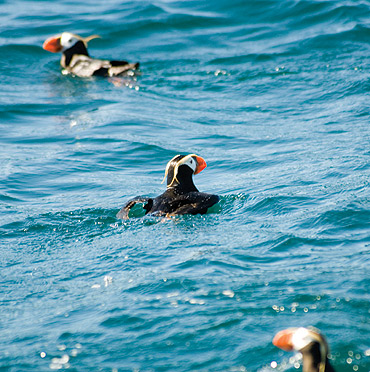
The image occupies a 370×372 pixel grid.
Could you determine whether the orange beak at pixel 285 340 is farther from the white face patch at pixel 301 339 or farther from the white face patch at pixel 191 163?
the white face patch at pixel 191 163

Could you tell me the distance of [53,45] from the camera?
1461 cm

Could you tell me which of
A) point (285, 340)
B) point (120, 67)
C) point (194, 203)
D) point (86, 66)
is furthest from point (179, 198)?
point (86, 66)

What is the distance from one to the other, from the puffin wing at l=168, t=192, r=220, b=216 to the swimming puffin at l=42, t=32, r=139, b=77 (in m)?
6.38

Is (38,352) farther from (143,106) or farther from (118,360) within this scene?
(143,106)

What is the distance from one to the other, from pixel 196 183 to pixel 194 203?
189 centimetres

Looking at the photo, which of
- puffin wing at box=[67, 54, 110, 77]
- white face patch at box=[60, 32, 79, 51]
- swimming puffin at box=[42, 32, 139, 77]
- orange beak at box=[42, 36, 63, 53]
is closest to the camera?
swimming puffin at box=[42, 32, 139, 77]

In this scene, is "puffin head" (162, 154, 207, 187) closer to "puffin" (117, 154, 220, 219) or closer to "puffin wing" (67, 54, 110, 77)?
"puffin" (117, 154, 220, 219)

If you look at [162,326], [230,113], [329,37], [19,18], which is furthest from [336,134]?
[19,18]

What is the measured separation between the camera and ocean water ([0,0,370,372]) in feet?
17.0

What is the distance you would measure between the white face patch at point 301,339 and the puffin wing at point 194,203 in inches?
125

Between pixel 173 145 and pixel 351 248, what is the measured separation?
4879mm

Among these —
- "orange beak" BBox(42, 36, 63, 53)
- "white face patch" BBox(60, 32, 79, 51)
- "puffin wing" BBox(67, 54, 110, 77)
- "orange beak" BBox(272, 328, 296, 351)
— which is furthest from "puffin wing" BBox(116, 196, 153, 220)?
"orange beak" BBox(42, 36, 63, 53)

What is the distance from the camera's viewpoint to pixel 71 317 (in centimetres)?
557

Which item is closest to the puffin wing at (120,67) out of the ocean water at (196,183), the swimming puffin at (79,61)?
the swimming puffin at (79,61)
